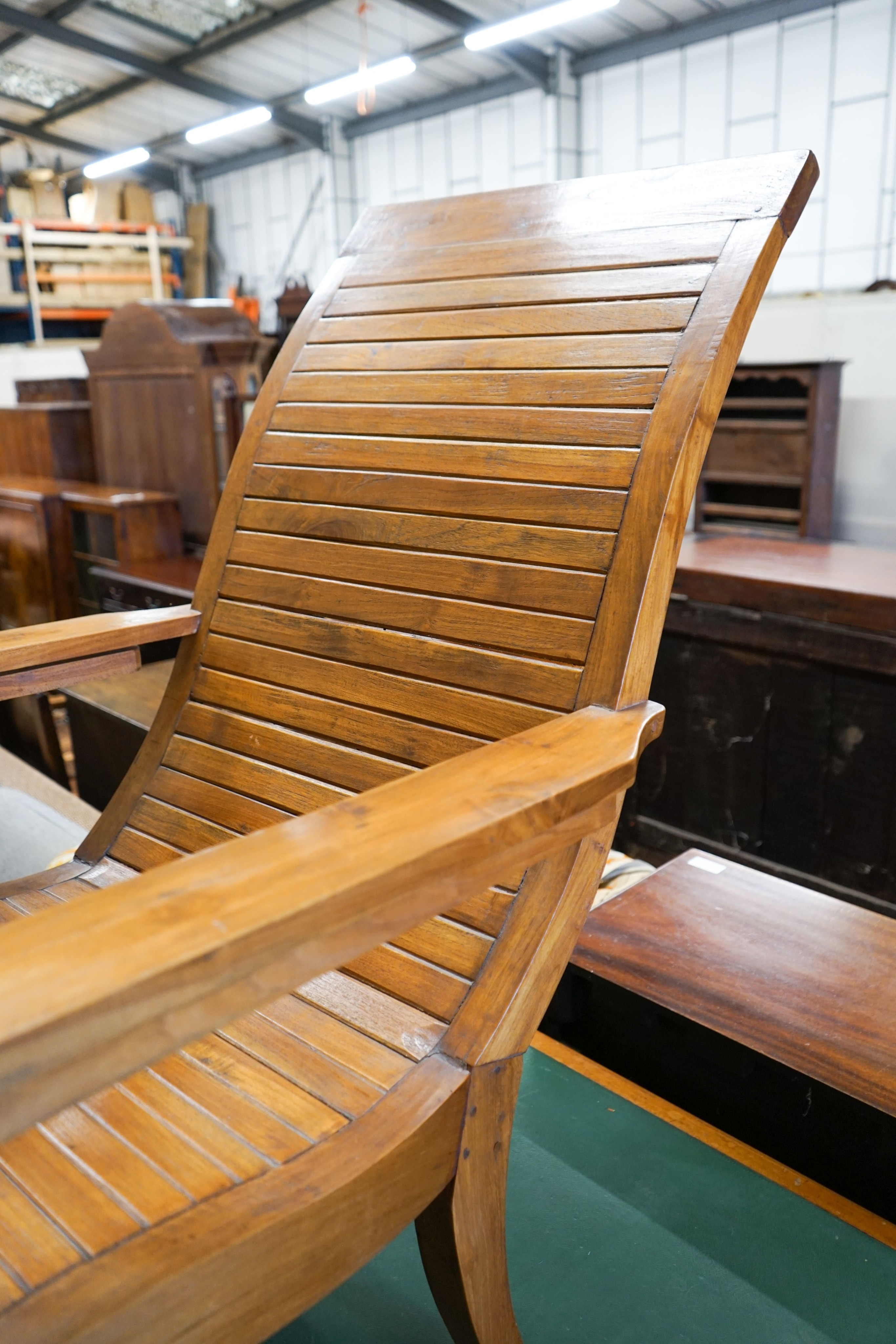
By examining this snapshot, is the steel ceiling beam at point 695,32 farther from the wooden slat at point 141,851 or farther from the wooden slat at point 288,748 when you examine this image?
the wooden slat at point 141,851

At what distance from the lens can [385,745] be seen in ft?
3.77

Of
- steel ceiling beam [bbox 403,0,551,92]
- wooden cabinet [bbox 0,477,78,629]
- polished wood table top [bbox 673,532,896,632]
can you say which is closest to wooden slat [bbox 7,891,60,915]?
polished wood table top [bbox 673,532,896,632]

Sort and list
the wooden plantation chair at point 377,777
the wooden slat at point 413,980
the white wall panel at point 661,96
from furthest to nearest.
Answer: the white wall panel at point 661,96
the wooden slat at point 413,980
the wooden plantation chair at point 377,777

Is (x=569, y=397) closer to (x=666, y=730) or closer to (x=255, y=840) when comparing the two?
(x=255, y=840)

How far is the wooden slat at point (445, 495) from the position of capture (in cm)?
104

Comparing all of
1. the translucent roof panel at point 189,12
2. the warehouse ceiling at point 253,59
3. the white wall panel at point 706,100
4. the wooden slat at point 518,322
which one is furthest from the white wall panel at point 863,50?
the wooden slat at point 518,322

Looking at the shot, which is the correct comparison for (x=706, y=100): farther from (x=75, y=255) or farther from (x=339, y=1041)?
(x=339, y=1041)

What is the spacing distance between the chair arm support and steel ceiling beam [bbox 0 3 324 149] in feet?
26.4

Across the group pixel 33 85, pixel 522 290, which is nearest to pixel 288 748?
pixel 522 290

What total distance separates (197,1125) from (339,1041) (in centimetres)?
16

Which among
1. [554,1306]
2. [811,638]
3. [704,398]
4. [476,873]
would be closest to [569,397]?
[704,398]

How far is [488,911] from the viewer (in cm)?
99

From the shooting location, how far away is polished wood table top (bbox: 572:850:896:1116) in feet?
4.27

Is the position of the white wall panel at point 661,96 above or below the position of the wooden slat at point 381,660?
above
